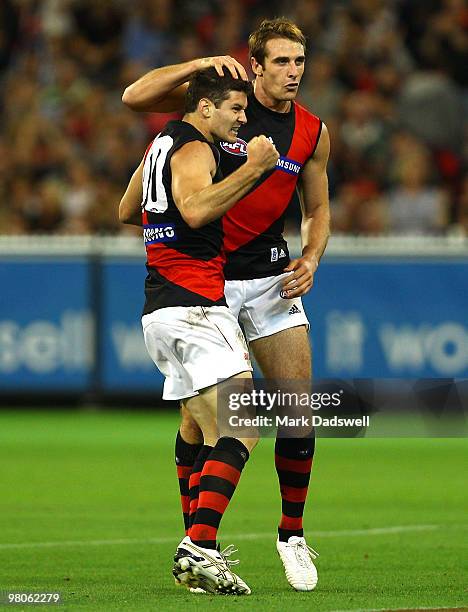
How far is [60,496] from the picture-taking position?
1071cm

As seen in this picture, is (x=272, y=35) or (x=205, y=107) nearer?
(x=205, y=107)

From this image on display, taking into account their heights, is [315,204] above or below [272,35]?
below

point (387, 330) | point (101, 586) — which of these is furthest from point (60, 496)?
point (387, 330)

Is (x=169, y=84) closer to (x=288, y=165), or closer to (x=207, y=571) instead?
(x=288, y=165)

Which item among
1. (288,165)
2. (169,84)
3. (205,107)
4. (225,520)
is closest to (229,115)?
(205,107)

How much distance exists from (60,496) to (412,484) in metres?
2.66

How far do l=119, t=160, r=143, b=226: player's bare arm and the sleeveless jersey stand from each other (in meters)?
0.44

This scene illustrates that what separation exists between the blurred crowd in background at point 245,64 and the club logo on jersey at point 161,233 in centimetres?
953

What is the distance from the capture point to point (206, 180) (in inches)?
261

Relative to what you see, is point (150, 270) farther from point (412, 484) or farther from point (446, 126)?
point (446, 126)

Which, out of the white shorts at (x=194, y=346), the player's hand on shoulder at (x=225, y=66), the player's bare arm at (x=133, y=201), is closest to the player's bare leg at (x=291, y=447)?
the white shorts at (x=194, y=346)

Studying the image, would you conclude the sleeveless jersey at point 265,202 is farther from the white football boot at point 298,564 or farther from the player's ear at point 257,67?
the white football boot at point 298,564

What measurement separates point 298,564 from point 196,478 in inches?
24.9

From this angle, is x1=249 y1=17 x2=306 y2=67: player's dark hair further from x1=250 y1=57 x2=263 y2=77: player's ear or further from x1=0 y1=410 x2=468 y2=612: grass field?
x1=0 y1=410 x2=468 y2=612: grass field
